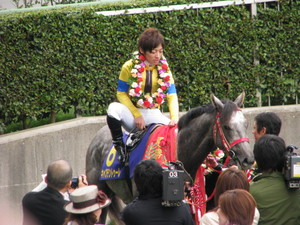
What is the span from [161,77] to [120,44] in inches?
145

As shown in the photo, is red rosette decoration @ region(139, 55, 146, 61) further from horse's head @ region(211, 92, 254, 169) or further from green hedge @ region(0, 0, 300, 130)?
green hedge @ region(0, 0, 300, 130)

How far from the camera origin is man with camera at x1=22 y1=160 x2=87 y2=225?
21.4 feet

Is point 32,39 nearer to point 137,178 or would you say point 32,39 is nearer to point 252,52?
point 252,52

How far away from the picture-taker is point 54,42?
12.1 m

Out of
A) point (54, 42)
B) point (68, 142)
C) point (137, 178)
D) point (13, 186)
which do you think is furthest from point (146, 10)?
point (137, 178)

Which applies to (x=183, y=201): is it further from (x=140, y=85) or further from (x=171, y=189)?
(x=140, y=85)

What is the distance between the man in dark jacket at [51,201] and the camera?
6.51 metres

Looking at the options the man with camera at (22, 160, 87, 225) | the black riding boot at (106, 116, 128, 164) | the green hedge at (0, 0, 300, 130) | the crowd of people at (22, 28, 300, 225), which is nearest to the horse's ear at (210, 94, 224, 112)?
the crowd of people at (22, 28, 300, 225)

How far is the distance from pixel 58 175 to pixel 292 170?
2.03 meters

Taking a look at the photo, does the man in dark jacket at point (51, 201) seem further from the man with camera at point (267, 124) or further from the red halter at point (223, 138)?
the man with camera at point (267, 124)

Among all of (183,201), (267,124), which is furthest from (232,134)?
(183,201)

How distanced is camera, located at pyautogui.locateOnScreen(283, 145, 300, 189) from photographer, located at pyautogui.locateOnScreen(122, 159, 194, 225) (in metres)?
0.95

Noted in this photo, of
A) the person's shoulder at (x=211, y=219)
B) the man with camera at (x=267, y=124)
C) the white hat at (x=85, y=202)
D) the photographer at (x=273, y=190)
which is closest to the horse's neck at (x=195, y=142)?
the man with camera at (x=267, y=124)

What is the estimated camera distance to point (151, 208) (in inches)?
234
